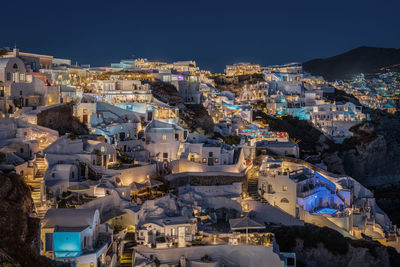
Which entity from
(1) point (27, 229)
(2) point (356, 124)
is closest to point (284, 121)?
(2) point (356, 124)

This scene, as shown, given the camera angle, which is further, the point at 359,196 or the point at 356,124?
the point at 356,124

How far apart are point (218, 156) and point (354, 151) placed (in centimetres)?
2566

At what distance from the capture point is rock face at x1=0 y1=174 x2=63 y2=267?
12.1m

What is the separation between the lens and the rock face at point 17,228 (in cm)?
1213

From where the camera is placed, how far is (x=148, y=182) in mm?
25953

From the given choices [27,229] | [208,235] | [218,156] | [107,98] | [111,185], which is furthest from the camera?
[107,98]

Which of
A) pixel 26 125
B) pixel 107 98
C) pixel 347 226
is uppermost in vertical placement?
pixel 107 98

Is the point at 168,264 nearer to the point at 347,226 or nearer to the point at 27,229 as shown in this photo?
the point at 27,229

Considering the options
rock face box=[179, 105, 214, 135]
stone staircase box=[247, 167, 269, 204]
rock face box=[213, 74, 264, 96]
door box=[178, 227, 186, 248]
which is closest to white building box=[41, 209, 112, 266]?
door box=[178, 227, 186, 248]

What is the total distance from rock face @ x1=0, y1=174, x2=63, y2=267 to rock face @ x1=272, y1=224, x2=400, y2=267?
598 inches

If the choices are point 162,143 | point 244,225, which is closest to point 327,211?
point 244,225

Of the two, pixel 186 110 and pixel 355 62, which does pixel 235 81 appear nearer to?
pixel 186 110

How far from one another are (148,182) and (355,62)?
13635 cm

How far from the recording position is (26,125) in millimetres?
26094
